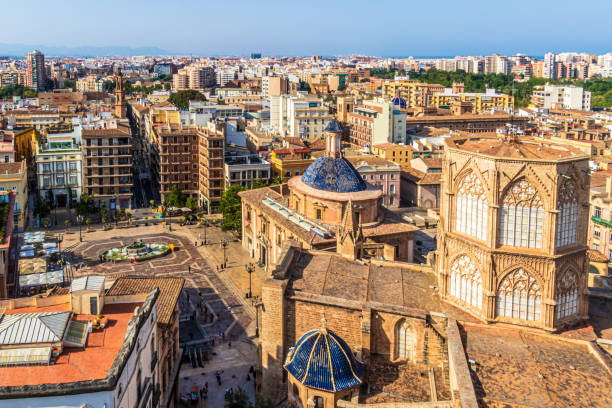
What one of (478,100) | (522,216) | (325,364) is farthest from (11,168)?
(478,100)

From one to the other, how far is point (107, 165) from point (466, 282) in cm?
6616

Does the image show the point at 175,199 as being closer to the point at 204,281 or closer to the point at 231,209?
the point at 231,209

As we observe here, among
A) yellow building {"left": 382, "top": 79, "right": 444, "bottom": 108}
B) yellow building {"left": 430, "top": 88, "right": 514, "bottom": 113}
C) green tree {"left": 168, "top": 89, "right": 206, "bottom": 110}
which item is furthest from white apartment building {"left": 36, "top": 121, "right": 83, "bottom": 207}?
yellow building {"left": 382, "top": 79, "right": 444, "bottom": 108}

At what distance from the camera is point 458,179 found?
30.0m

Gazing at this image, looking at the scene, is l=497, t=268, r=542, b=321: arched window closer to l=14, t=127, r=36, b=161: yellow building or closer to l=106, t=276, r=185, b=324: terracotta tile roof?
l=106, t=276, r=185, b=324: terracotta tile roof

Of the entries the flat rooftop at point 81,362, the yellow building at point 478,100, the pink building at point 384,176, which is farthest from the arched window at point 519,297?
the yellow building at point 478,100

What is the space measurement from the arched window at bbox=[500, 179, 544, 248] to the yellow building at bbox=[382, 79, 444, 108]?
158 meters

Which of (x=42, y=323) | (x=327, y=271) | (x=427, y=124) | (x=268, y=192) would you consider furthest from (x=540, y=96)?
(x=42, y=323)

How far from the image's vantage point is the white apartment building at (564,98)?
570 ft

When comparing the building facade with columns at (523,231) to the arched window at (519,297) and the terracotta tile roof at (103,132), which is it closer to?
the arched window at (519,297)

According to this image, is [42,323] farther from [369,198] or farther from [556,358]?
[369,198]

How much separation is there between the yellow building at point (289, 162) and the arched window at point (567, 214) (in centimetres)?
5938

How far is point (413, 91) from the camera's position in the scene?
190 metres

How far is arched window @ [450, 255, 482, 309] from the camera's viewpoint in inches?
1164
